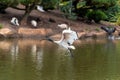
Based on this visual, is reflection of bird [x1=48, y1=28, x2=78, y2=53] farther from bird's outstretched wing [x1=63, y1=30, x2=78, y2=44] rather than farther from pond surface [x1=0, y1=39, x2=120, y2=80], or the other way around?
pond surface [x1=0, y1=39, x2=120, y2=80]

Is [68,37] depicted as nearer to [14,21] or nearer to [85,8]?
[14,21]

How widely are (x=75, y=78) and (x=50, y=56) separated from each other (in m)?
6.38

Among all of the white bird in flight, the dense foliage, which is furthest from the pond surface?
the dense foliage

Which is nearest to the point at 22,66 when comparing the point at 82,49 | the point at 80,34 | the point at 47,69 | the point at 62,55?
the point at 47,69

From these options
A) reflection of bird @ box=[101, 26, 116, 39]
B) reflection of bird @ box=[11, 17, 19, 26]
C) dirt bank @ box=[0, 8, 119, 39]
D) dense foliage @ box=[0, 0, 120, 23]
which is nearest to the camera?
dirt bank @ box=[0, 8, 119, 39]

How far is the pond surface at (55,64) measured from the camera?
52.0ft

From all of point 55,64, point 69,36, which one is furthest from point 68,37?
point 55,64

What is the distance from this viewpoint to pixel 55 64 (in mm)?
18922

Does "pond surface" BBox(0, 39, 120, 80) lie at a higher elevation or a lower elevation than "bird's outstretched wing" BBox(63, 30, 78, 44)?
lower

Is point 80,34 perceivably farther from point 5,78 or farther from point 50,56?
point 5,78

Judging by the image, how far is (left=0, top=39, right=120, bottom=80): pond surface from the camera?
15844 millimetres

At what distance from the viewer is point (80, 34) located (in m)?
35.4

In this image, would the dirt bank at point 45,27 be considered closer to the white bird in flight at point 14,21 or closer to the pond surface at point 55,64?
the white bird in flight at point 14,21

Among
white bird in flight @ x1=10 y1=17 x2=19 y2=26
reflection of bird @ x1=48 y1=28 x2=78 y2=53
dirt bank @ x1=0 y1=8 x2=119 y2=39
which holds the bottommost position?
dirt bank @ x1=0 y1=8 x2=119 y2=39
